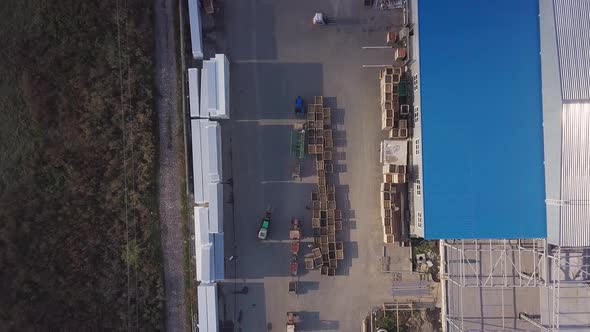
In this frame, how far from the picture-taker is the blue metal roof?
1972 centimetres

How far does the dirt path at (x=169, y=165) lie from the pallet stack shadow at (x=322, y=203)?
7594 millimetres

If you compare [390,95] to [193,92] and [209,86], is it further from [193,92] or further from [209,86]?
[193,92]

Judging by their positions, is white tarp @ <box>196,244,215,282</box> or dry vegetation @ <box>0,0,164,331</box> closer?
dry vegetation @ <box>0,0,164,331</box>

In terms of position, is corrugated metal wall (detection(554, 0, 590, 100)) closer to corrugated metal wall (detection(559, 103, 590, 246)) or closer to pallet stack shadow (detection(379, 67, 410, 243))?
corrugated metal wall (detection(559, 103, 590, 246))

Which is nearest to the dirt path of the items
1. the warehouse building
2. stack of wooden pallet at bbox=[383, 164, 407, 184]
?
stack of wooden pallet at bbox=[383, 164, 407, 184]

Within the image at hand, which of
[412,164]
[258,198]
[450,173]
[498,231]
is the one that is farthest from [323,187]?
[498,231]

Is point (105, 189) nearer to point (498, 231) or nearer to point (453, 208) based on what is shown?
point (453, 208)

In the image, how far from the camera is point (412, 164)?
21.8 metres

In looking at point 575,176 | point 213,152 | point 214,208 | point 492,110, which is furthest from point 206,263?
point 575,176

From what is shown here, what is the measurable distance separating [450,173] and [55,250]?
21.6 m

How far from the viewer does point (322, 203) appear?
859 inches

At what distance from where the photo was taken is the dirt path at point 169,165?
21547 millimetres

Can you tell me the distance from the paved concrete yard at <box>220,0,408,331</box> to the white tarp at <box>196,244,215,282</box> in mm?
1311

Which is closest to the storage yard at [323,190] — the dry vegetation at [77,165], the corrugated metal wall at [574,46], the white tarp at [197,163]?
the white tarp at [197,163]
